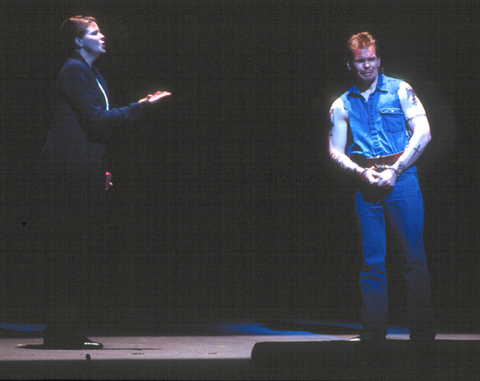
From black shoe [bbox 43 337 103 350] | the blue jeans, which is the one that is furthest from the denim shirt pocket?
A: black shoe [bbox 43 337 103 350]

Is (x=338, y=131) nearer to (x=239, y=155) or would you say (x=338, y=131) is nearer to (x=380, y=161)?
(x=380, y=161)

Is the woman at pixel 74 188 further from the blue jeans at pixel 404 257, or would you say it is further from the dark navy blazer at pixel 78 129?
the blue jeans at pixel 404 257

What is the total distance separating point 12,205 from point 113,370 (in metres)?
3.00

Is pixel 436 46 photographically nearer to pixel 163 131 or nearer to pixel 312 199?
pixel 312 199

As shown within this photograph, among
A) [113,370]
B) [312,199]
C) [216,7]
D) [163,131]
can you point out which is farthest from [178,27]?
[113,370]

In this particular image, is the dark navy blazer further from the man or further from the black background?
the black background

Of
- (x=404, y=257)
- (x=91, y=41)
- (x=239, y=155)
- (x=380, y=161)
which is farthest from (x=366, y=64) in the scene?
(x=239, y=155)

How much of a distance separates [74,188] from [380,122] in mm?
1639

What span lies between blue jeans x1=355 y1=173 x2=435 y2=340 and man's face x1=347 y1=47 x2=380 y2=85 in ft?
1.70

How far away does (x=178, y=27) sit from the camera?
5738 mm

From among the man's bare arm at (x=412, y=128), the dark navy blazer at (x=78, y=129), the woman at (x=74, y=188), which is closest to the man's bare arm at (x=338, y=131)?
the man's bare arm at (x=412, y=128)

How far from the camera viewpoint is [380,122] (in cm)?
379

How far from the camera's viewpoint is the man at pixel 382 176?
3.70m

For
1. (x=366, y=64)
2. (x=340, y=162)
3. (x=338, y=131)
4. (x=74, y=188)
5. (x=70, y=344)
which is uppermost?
(x=366, y=64)
